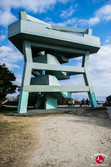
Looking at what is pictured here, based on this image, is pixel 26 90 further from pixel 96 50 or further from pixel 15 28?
pixel 96 50

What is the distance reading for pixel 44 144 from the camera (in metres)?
5.17

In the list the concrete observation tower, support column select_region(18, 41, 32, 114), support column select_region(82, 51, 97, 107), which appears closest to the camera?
support column select_region(18, 41, 32, 114)

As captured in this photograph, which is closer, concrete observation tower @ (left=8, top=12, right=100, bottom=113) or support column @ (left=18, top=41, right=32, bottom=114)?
support column @ (left=18, top=41, right=32, bottom=114)

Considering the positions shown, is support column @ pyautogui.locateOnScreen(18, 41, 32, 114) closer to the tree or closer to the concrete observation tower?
the concrete observation tower

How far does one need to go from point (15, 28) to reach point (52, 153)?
16.8 m

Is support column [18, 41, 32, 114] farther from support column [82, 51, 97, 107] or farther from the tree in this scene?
support column [82, 51, 97, 107]

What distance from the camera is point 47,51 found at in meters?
21.5

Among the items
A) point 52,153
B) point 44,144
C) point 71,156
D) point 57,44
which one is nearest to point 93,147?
point 71,156

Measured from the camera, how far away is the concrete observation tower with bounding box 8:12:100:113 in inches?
656

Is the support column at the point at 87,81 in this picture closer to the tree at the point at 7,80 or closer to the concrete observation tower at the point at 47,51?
the concrete observation tower at the point at 47,51

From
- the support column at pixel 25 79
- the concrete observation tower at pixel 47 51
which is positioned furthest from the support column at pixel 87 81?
the support column at pixel 25 79

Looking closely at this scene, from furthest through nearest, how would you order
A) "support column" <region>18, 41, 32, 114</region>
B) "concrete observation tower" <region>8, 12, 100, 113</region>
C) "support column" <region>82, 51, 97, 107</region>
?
1. "support column" <region>82, 51, 97, 107</region>
2. "concrete observation tower" <region>8, 12, 100, 113</region>
3. "support column" <region>18, 41, 32, 114</region>

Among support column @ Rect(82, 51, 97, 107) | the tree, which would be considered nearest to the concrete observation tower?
support column @ Rect(82, 51, 97, 107)

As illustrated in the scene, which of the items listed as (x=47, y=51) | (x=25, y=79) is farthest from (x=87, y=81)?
(x=25, y=79)
